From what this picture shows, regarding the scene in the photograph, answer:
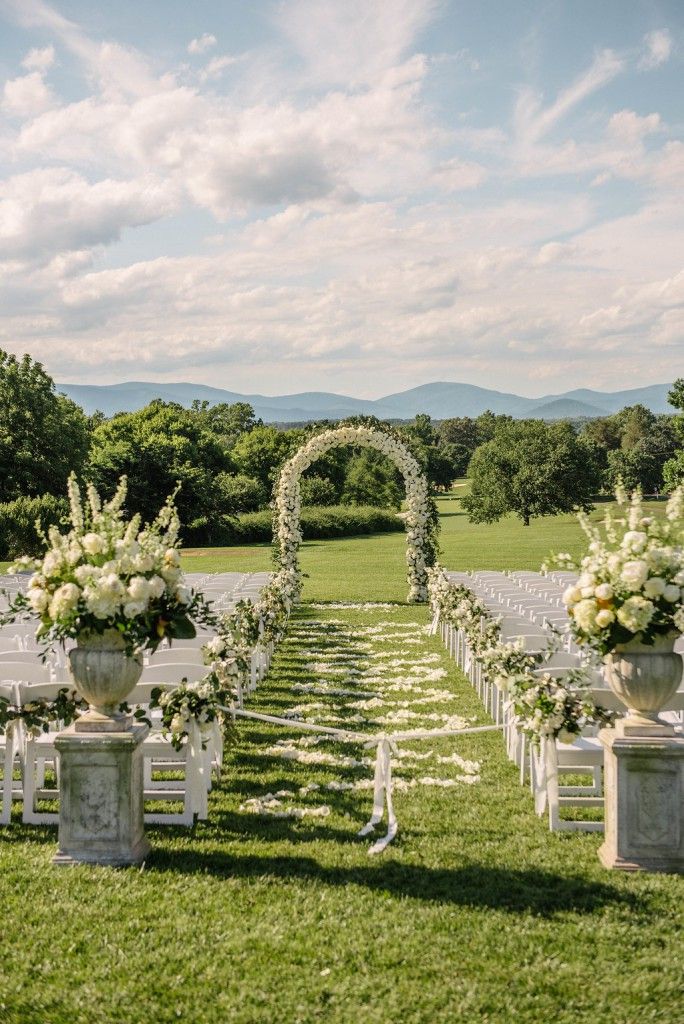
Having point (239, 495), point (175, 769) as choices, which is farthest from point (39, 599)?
point (239, 495)

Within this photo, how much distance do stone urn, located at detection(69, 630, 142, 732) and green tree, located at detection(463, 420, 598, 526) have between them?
53142mm

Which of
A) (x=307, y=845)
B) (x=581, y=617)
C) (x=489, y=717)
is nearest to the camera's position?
(x=581, y=617)

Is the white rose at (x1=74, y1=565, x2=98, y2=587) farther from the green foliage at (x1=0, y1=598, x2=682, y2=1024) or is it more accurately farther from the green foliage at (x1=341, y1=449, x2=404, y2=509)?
the green foliage at (x1=341, y1=449, x2=404, y2=509)

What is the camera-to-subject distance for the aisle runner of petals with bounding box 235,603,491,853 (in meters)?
7.03

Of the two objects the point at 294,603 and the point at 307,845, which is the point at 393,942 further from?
the point at 294,603

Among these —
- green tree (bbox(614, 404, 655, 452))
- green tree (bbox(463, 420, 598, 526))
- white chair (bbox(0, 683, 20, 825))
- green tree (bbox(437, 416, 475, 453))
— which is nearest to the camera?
white chair (bbox(0, 683, 20, 825))

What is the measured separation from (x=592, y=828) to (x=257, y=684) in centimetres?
600

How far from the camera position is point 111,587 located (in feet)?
17.8

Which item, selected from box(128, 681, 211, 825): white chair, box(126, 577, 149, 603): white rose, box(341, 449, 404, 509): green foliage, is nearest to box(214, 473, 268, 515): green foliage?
box(341, 449, 404, 509): green foliage

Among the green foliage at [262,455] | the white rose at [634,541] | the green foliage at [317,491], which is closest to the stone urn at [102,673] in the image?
the white rose at [634,541]

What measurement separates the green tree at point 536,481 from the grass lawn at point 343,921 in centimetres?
5160

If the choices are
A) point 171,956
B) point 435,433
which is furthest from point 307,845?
point 435,433

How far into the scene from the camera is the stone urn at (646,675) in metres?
5.45

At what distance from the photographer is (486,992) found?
13.3 ft
